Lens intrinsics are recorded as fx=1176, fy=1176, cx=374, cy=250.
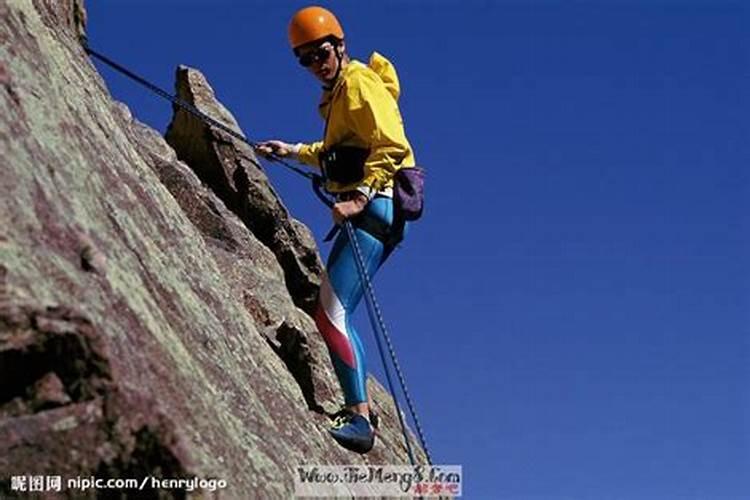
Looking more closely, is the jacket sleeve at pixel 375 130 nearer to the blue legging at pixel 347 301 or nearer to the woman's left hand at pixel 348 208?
the woman's left hand at pixel 348 208

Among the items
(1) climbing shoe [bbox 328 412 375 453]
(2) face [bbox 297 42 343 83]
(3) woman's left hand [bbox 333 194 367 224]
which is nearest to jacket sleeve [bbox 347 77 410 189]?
(3) woman's left hand [bbox 333 194 367 224]

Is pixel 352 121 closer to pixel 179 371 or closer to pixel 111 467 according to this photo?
pixel 179 371

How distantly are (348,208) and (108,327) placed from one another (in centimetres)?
453

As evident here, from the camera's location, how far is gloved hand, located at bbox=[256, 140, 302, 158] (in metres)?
13.8

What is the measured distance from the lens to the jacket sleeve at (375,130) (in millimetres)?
11945

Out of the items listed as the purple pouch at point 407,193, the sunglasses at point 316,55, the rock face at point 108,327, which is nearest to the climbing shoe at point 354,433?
the rock face at point 108,327

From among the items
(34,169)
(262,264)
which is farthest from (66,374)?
(262,264)

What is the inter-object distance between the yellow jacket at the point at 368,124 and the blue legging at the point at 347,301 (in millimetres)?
372

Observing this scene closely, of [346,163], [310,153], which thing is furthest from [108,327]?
Answer: [310,153]

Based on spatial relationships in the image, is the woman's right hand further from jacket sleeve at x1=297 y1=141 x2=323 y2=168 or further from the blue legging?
the blue legging

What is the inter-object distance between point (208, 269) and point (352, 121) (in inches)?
86.8

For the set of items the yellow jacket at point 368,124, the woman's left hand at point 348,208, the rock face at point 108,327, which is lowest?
the rock face at point 108,327

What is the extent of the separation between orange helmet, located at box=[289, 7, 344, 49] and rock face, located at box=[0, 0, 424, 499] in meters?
2.10

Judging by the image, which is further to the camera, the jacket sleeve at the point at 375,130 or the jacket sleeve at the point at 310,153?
the jacket sleeve at the point at 310,153
